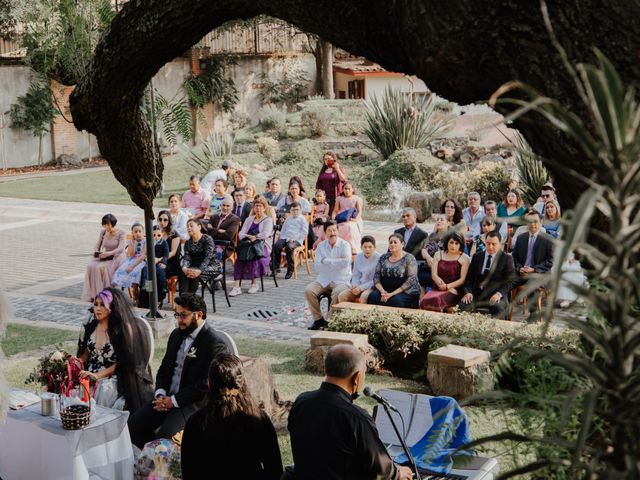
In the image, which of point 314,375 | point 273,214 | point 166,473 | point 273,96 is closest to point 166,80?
point 273,96

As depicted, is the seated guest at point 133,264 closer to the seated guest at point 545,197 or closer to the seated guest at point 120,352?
the seated guest at point 120,352

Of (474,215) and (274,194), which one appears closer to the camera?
(474,215)

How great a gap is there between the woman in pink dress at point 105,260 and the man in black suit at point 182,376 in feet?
21.8

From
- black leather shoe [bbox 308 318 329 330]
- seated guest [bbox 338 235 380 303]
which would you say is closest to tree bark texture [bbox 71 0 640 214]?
seated guest [bbox 338 235 380 303]

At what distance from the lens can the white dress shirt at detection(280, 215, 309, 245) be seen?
15.4 m

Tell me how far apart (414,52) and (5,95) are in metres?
30.8

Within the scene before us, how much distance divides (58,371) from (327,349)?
3.22 meters

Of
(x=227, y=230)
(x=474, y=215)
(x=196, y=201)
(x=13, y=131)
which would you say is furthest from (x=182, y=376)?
(x=13, y=131)

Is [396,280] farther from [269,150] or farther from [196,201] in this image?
[269,150]

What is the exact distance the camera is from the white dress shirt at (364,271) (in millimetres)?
11984

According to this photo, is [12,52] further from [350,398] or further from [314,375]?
[350,398]

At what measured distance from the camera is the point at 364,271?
1203 cm

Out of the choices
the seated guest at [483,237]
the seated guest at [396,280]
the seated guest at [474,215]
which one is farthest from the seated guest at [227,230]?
the seated guest at [483,237]

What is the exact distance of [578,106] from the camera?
2.87 m
